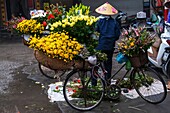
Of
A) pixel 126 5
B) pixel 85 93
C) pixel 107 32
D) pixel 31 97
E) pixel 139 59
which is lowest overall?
pixel 31 97

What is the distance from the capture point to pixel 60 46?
16.4 ft

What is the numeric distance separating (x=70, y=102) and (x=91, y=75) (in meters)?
0.65

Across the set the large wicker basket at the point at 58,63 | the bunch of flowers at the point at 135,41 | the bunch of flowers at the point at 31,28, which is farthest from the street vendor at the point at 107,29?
the bunch of flowers at the point at 31,28

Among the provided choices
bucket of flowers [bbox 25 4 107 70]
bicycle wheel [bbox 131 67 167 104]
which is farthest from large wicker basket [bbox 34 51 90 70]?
bicycle wheel [bbox 131 67 167 104]

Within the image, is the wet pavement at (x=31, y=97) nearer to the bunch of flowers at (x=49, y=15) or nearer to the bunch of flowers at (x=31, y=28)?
the bunch of flowers at (x=31, y=28)

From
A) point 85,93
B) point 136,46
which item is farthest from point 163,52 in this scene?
point 85,93

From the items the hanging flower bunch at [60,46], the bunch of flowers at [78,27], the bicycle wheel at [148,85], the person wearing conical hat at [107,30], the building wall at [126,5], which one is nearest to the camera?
the hanging flower bunch at [60,46]

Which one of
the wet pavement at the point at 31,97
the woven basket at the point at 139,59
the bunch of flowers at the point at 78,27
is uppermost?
the bunch of flowers at the point at 78,27

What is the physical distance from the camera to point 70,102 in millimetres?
5527

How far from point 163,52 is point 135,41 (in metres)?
1.75

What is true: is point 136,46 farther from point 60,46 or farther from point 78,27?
point 60,46

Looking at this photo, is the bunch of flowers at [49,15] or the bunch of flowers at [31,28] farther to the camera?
the bunch of flowers at [49,15]

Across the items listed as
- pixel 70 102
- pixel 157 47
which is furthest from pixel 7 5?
pixel 70 102

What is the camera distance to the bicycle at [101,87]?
5328 mm
